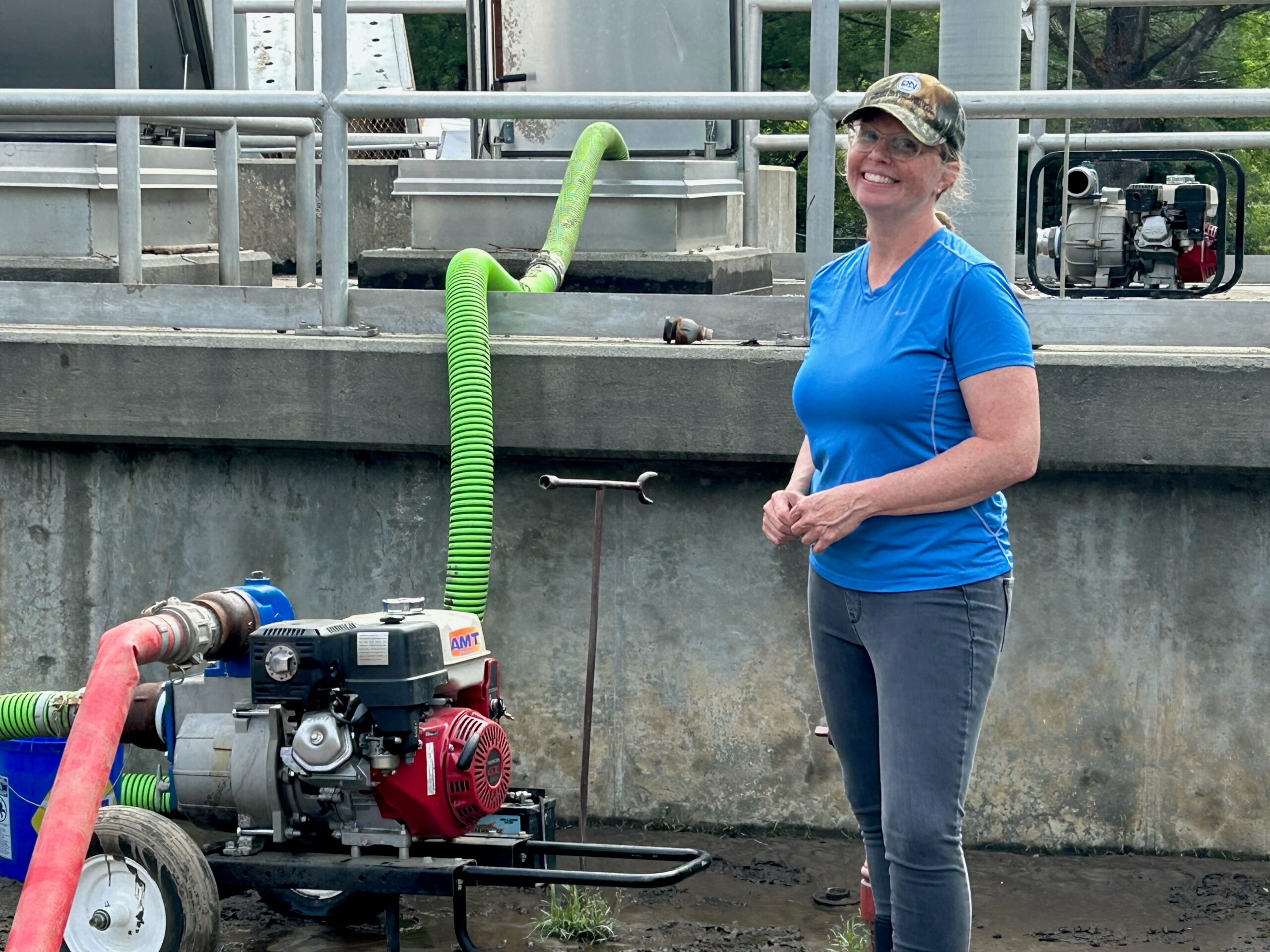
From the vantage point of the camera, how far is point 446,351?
4.44m

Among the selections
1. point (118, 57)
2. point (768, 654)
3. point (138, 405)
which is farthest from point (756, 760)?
point (118, 57)

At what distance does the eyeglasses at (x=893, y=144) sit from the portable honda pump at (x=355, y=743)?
1.54 metres

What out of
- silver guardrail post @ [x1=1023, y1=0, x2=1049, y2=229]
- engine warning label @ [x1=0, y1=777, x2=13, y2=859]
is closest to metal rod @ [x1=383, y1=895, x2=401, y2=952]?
engine warning label @ [x1=0, y1=777, x2=13, y2=859]

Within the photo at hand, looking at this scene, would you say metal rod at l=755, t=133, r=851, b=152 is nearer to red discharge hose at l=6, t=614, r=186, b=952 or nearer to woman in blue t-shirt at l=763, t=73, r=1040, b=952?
red discharge hose at l=6, t=614, r=186, b=952

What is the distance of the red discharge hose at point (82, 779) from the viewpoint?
132 inches

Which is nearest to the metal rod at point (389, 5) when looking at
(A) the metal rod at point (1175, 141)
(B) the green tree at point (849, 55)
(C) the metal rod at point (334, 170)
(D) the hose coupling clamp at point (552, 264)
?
(A) the metal rod at point (1175, 141)

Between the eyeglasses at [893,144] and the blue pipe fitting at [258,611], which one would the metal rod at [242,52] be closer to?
the blue pipe fitting at [258,611]

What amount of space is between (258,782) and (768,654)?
1.52 m

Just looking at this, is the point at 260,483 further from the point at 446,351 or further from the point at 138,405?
the point at 446,351

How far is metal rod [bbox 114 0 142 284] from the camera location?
5070mm

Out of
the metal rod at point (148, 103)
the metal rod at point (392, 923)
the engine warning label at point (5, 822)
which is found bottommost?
the metal rod at point (392, 923)

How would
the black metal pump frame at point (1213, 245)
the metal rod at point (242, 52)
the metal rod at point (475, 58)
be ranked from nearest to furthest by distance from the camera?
the black metal pump frame at point (1213, 245), the metal rod at point (475, 58), the metal rod at point (242, 52)

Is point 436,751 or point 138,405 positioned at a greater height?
point 138,405

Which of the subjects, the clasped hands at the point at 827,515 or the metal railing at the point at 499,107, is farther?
the metal railing at the point at 499,107
